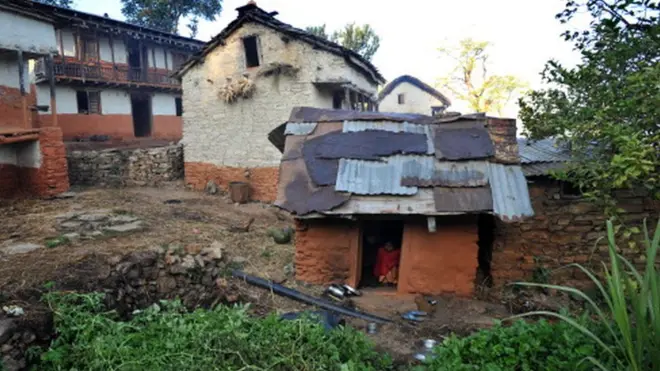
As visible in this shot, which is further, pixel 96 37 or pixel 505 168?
pixel 96 37

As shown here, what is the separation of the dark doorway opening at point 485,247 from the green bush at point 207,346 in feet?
11.6

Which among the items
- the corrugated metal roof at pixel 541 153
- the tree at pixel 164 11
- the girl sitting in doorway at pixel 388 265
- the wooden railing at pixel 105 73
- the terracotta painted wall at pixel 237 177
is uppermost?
the tree at pixel 164 11

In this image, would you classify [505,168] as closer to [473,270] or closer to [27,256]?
[473,270]

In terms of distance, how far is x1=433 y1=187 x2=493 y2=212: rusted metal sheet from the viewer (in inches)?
243

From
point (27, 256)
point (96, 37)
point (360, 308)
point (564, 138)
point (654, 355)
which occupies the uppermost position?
point (96, 37)

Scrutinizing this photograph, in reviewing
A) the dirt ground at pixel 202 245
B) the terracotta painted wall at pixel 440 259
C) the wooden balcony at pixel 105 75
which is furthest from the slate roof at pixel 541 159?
the wooden balcony at pixel 105 75

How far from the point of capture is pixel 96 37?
70.3 ft

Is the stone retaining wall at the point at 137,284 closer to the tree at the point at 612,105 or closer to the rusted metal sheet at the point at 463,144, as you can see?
the rusted metal sheet at the point at 463,144

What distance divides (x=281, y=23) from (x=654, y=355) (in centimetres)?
1331

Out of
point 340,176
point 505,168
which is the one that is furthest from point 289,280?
point 505,168

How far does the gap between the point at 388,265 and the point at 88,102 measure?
19.6 meters

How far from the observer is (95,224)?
8766 millimetres

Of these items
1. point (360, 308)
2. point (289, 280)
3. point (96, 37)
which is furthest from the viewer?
point (96, 37)

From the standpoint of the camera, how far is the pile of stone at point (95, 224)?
26.6 ft
